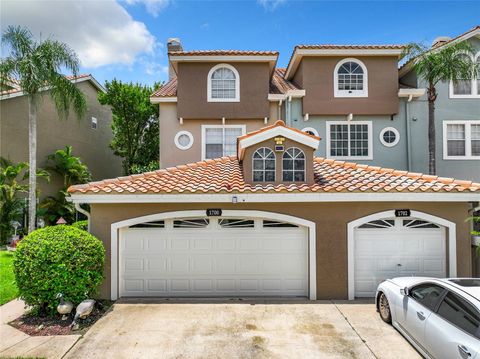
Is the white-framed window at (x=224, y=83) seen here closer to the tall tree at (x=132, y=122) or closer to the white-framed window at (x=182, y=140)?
the white-framed window at (x=182, y=140)

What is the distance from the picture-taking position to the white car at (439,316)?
4.34 m

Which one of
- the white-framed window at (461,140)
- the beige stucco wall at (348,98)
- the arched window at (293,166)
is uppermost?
the beige stucco wall at (348,98)

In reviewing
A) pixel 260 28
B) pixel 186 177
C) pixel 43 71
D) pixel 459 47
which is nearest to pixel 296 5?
pixel 260 28

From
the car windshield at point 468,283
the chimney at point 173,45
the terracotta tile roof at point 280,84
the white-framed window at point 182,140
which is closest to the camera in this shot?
the car windshield at point 468,283

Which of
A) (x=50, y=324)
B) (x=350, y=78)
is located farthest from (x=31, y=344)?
(x=350, y=78)

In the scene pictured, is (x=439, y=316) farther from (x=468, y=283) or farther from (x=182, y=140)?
(x=182, y=140)

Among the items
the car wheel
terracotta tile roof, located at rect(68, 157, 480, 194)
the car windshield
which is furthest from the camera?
terracotta tile roof, located at rect(68, 157, 480, 194)

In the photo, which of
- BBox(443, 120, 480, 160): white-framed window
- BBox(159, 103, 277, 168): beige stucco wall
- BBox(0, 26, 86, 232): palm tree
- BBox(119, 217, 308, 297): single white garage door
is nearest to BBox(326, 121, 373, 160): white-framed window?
BBox(159, 103, 277, 168): beige stucco wall

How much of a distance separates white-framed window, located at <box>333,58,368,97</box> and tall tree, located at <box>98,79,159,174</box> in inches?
581

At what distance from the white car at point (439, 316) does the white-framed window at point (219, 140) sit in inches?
371

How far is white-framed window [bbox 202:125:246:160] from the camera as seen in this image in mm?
13898

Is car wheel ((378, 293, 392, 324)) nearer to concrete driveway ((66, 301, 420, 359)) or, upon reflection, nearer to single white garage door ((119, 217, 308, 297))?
concrete driveway ((66, 301, 420, 359))

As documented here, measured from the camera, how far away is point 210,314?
7.35 metres

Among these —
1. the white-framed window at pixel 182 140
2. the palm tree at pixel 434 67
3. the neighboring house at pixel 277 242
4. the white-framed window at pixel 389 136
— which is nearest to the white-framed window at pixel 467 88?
the palm tree at pixel 434 67
